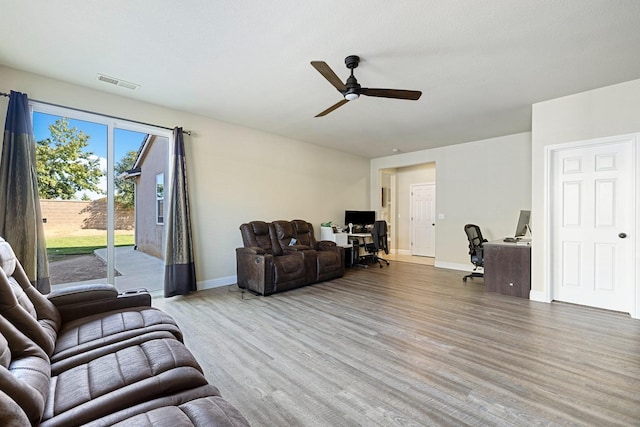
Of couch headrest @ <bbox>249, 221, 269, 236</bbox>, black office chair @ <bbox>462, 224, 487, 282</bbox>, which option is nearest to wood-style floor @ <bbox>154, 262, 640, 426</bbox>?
black office chair @ <bbox>462, 224, 487, 282</bbox>

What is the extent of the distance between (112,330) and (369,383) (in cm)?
171

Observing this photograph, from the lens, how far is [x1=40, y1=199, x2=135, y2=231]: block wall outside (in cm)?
336

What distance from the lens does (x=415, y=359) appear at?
7.67 ft

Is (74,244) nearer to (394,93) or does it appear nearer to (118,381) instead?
(118,381)

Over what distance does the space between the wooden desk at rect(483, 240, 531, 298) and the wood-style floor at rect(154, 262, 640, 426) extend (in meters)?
0.30

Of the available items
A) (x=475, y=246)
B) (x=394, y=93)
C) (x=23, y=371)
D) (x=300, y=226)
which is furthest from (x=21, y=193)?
(x=475, y=246)

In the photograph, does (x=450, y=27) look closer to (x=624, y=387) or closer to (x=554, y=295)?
(x=624, y=387)

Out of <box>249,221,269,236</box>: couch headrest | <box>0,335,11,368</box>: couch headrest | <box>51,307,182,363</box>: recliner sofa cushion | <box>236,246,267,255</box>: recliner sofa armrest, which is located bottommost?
<box>51,307,182,363</box>: recliner sofa cushion

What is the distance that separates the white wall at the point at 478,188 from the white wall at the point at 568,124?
1.56 m

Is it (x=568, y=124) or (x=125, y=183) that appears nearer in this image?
(x=568, y=124)

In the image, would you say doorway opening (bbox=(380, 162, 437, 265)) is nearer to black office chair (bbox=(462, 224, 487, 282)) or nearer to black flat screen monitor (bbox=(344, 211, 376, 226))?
black flat screen monitor (bbox=(344, 211, 376, 226))

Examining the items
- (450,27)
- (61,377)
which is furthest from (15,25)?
(450,27)

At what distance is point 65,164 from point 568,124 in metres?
6.51

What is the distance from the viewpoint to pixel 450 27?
2.36m
